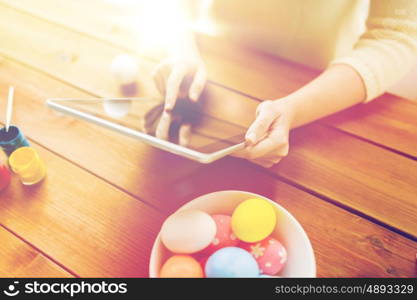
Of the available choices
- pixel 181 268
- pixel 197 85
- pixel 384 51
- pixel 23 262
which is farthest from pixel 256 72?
pixel 23 262

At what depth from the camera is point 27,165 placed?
2.24ft

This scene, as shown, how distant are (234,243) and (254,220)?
0.07m

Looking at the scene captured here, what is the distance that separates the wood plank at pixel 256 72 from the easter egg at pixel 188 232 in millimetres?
400

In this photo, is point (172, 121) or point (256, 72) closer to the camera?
point (172, 121)

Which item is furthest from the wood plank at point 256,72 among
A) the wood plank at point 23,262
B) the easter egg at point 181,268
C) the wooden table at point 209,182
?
the wood plank at point 23,262

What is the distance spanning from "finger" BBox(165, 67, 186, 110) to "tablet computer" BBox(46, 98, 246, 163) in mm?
19

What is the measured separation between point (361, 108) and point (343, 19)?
0.23 meters

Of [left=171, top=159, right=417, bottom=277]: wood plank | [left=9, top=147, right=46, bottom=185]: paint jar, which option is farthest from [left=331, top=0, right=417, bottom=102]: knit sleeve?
[left=9, top=147, right=46, bottom=185]: paint jar

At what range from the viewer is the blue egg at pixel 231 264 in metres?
0.51

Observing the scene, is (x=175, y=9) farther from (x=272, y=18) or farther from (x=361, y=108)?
(x=361, y=108)

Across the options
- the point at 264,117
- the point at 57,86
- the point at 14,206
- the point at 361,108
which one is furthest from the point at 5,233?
the point at 361,108

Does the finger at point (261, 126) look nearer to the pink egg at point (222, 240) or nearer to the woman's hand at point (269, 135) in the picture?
the woman's hand at point (269, 135)

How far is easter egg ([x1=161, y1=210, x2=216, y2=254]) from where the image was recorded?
0.53 m

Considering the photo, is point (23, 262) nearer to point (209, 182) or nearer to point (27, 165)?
point (27, 165)
